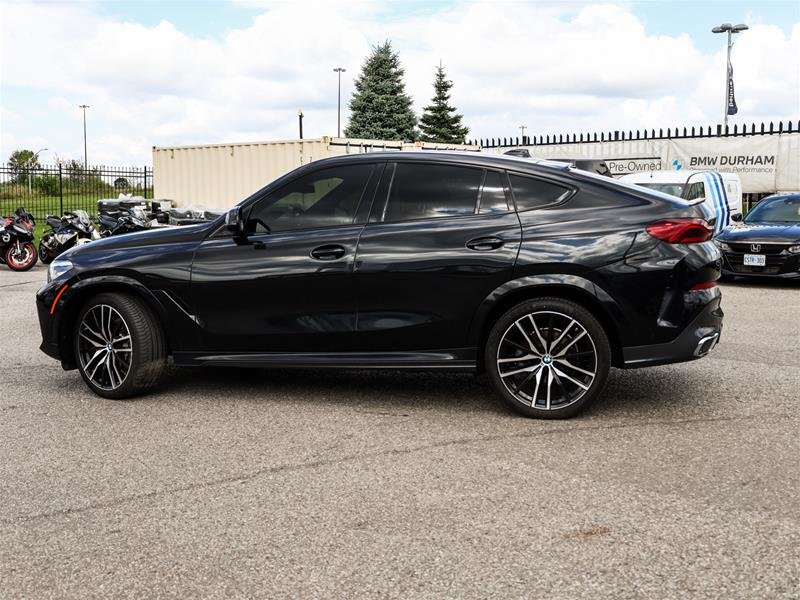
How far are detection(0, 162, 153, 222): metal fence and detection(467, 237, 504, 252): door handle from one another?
71.3ft

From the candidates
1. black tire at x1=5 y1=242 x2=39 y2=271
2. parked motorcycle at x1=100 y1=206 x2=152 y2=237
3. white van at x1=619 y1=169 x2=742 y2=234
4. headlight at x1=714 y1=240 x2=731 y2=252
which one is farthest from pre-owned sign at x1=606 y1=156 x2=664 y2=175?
black tire at x1=5 y1=242 x2=39 y2=271

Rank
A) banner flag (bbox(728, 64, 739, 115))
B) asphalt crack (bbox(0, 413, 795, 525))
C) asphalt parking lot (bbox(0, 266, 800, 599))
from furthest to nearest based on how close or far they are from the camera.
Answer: banner flag (bbox(728, 64, 739, 115)), asphalt crack (bbox(0, 413, 795, 525)), asphalt parking lot (bbox(0, 266, 800, 599))

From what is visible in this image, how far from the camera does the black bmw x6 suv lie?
5.40m

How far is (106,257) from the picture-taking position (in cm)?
622

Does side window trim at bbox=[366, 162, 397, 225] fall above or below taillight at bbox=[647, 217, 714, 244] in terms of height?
above

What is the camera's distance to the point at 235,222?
5.94 meters

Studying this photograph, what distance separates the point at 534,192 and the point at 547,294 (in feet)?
2.16

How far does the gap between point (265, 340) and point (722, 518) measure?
10.2 ft

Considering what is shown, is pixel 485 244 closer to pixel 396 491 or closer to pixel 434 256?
pixel 434 256

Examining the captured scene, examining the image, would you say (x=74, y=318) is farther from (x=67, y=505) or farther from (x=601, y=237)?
(x=601, y=237)

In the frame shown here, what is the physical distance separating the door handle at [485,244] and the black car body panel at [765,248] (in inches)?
361

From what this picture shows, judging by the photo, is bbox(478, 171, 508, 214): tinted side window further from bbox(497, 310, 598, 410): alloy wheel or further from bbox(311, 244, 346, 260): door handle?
bbox(311, 244, 346, 260): door handle

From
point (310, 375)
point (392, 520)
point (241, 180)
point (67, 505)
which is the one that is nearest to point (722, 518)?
point (392, 520)

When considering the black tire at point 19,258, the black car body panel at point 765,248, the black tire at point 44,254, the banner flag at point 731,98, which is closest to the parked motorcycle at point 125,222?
the black tire at point 44,254
